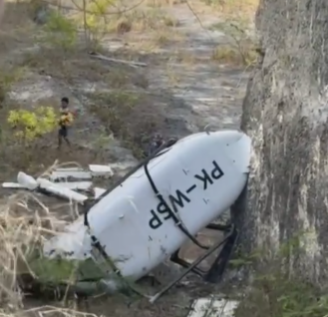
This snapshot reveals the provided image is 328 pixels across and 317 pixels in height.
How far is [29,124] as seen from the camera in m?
10.8

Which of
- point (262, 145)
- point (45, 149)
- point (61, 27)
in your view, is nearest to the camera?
point (262, 145)

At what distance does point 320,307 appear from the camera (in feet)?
15.9

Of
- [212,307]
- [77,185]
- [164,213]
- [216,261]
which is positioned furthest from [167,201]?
[77,185]

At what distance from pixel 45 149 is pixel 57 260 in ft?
15.6

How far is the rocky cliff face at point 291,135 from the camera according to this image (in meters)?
5.75

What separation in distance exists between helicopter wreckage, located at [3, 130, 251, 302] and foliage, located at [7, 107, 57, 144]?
Result: 3.37 m

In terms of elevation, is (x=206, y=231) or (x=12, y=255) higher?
(x=12, y=255)

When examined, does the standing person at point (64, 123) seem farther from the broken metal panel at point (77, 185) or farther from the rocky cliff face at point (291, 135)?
the rocky cliff face at point (291, 135)

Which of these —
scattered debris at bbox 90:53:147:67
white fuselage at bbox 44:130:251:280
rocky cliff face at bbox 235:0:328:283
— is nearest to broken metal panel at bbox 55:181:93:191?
white fuselage at bbox 44:130:251:280

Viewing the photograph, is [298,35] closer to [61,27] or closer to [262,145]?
[262,145]

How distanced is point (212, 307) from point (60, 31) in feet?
28.5

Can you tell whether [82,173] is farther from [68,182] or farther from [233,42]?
[233,42]

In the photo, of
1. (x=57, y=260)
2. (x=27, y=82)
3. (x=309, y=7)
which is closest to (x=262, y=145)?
(x=309, y=7)

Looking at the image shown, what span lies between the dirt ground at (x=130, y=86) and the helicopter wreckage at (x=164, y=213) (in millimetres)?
411
